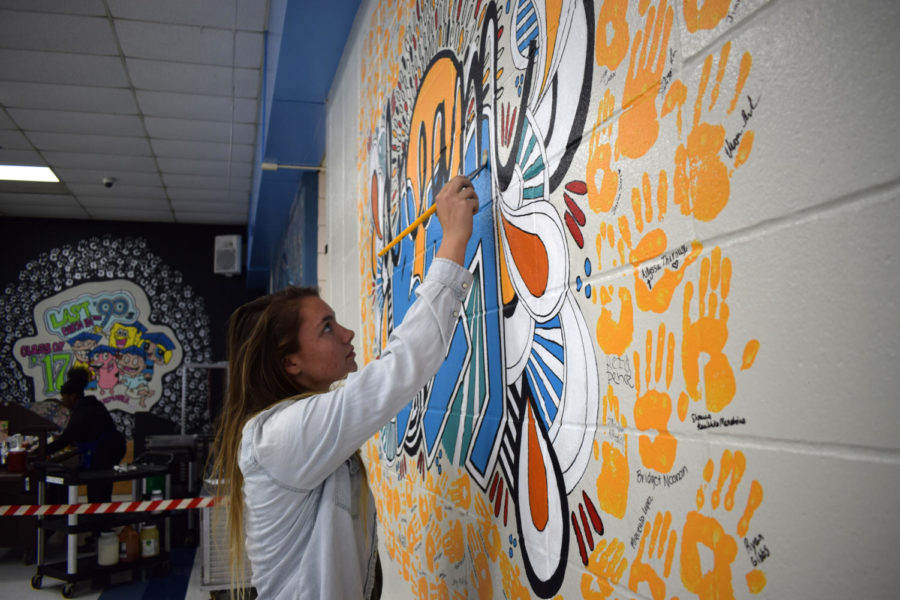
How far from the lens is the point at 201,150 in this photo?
19.8 ft

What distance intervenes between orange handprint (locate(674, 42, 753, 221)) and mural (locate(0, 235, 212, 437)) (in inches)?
341

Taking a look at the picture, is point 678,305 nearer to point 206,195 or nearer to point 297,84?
point 297,84

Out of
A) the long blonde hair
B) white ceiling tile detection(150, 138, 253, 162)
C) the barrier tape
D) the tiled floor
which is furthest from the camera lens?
white ceiling tile detection(150, 138, 253, 162)

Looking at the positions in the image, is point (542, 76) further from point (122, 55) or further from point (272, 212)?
point (272, 212)

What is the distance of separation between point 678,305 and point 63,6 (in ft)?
14.2

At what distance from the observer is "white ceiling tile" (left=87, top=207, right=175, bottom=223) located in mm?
8078

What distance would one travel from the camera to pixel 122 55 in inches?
172

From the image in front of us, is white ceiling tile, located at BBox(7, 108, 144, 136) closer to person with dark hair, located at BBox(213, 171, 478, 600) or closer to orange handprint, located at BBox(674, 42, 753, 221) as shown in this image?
person with dark hair, located at BBox(213, 171, 478, 600)

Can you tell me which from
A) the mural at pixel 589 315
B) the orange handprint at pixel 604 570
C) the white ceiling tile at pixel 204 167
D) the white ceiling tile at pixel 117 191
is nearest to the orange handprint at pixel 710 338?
the mural at pixel 589 315

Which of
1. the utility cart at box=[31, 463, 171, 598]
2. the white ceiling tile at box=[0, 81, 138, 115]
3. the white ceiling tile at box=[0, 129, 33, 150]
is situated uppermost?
the white ceiling tile at box=[0, 81, 138, 115]

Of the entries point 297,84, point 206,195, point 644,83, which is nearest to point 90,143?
point 206,195

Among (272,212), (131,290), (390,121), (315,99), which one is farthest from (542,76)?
(131,290)

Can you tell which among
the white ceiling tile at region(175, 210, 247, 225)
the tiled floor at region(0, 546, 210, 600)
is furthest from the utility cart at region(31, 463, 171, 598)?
the white ceiling tile at region(175, 210, 247, 225)

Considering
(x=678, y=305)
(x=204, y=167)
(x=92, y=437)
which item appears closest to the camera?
(x=678, y=305)
